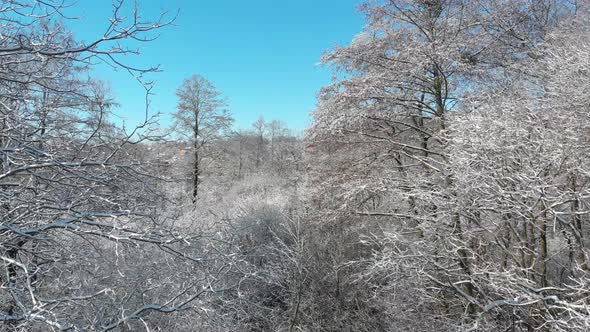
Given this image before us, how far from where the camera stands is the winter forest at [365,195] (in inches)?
137

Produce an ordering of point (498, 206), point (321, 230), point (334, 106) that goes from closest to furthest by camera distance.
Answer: point (498, 206), point (334, 106), point (321, 230)

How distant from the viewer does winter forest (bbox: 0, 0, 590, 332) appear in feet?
11.5

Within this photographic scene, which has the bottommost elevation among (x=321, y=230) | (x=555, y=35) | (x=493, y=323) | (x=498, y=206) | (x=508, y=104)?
(x=493, y=323)

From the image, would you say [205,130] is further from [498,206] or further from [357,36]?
[498,206]

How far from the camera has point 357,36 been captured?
9.63m

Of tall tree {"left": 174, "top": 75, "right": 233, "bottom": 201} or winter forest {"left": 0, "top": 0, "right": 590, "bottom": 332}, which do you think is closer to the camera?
winter forest {"left": 0, "top": 0, "right": 590, "bottom": 332}

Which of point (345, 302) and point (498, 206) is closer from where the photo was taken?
point (498, 206)

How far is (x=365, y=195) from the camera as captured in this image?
378 inches

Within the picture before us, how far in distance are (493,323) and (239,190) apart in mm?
16424

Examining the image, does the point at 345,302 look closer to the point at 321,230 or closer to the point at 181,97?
the point at 321,230

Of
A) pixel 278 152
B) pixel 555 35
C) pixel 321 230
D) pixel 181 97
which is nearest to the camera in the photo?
pixel 555 35

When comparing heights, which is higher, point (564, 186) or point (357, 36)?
point (357, 36)

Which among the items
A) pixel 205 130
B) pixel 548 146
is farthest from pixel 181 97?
pixel 548 146

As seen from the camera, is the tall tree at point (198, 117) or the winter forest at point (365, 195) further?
the tall tree at point (198, 117)
